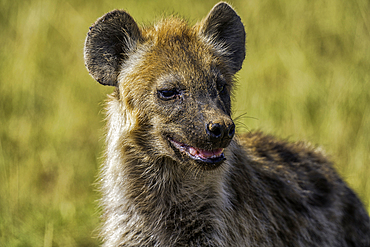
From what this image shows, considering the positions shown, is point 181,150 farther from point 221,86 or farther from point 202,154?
point 221,86

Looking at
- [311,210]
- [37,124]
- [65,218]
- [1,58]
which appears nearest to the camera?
[311,210]

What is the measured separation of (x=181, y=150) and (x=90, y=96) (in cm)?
457

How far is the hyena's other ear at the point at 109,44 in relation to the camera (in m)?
3.46

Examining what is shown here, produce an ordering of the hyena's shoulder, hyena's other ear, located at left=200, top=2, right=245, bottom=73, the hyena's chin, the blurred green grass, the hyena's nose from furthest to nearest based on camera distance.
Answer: the blurred green grass < the hyena's shoulder < hyena's other ear, located at left=200, top=2, right=245, bottom=73 < the hyena's chin < the hyena's nose

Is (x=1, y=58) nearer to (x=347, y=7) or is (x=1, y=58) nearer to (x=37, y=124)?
→ (x=37, y=124)

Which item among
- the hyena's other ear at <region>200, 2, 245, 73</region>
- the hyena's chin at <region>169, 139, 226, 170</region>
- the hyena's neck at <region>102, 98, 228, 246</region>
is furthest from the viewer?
the hyena's other ear at <region>200, 2, 245, 73</region>

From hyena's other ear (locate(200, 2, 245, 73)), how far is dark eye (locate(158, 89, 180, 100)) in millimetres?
807

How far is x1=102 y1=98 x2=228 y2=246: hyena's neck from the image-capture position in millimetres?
3410

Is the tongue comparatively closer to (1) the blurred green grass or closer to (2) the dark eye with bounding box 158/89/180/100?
(2) the dark eye with bounding box 158/89/180/100

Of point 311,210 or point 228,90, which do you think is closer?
point 228,90

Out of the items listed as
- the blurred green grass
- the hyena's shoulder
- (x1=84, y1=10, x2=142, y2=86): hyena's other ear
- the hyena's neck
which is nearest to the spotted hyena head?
(x1=84, y1=10, x2=142, y2=86): hyena's other ear

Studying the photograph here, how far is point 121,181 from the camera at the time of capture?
360 cm

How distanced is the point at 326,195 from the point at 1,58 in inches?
242

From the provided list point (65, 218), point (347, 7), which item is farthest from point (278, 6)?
point (65, 218)
